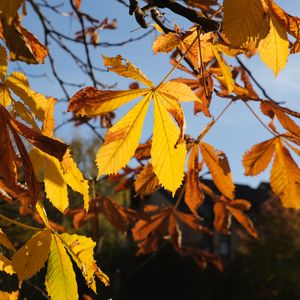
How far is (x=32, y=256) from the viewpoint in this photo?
869 mm

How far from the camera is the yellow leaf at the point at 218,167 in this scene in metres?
1.32

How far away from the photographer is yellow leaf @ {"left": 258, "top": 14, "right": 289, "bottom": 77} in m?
0.81

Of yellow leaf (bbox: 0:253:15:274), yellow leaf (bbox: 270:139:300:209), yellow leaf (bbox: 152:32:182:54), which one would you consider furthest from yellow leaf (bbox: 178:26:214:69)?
yellow leaf (bbox: 0:253:15:274)

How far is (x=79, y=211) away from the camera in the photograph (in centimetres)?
235

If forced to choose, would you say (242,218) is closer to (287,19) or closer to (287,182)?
(287,182)

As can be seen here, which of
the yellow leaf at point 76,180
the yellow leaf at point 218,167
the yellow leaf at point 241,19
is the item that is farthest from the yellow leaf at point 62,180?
the yellow leaf at point 218,167

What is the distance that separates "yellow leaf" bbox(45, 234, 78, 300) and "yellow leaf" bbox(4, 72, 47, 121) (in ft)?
0.78

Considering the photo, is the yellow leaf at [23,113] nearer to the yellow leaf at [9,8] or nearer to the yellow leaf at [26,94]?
the yellow leaf at [26,94]

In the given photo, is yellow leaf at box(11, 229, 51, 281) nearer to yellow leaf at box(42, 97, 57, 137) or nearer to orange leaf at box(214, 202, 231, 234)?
yellow leaf at box(42, 97, 57, 137)

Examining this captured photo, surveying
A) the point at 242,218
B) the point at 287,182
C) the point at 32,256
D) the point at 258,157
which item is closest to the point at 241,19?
the point at 32,256

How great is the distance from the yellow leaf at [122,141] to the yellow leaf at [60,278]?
0.15 metres

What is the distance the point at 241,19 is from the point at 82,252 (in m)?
0.46

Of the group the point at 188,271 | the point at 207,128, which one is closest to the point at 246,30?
the point at 207,128

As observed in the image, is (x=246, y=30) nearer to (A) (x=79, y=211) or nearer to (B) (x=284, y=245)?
(A) (x=79, y=211)
